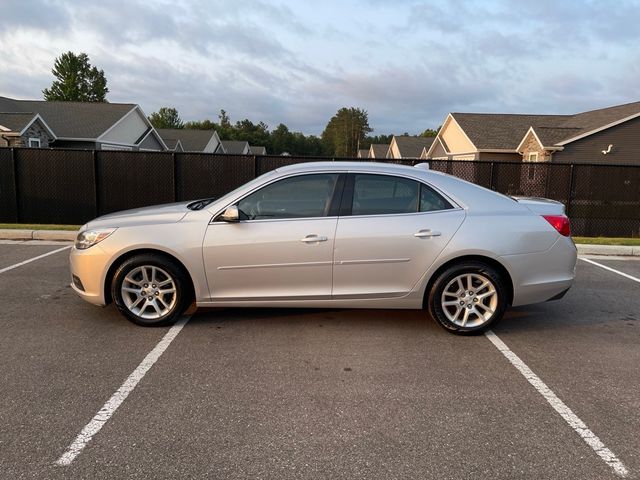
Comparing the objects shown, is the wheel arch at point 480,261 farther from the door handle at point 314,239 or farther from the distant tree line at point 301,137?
the distant tree line at point 301,137

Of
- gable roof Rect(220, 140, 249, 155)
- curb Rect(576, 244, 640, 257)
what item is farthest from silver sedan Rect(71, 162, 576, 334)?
gable roof Rect(220, 140, 249, 155)

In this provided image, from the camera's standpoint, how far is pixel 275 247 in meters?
4.47

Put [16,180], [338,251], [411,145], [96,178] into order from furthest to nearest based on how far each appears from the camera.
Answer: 1. [411,145]
2. [96,178]
3. [16,180]
4. [338,251]

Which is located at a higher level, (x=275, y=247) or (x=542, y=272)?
(x=275, y=247)

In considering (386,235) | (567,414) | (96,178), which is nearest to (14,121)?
(96,178)

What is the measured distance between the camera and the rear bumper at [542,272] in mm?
4559

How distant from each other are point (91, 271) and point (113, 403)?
1714 millimetres

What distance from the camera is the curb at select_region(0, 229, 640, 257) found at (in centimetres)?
961

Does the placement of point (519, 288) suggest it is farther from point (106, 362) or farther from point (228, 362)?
point (106, 362)

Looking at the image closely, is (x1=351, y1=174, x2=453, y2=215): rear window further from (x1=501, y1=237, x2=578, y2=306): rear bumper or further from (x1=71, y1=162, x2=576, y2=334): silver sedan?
(x1=501, y1=237, x2=578, y2=306): rear bumper

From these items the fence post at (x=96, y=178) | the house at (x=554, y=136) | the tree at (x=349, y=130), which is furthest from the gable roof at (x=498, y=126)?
the tree at (x=349, y=130)

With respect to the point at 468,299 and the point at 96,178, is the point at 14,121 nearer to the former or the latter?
the point at 96,178

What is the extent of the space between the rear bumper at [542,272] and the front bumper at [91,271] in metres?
3.76

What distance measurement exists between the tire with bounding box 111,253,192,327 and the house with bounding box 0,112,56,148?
21001 mm
